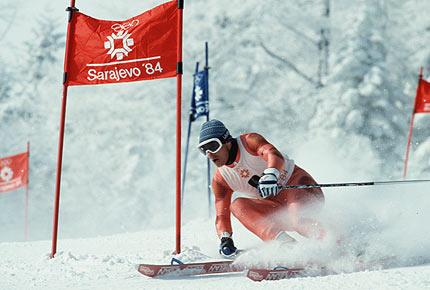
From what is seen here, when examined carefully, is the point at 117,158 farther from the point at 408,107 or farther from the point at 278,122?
the point at 408,107

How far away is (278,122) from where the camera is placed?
2194 cm

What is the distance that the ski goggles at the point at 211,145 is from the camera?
4.41 metres

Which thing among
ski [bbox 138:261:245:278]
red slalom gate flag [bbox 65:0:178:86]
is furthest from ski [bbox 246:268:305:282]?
red slalom gate flag [bbox 65:0:178:86]

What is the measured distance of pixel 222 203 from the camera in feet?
16.1

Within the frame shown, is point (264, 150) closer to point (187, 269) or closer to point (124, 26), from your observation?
point (187, 269)

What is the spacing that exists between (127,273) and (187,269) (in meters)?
0.44

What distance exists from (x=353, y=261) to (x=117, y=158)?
791 inches

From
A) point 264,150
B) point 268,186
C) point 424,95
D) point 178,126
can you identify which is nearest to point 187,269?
point 268,186

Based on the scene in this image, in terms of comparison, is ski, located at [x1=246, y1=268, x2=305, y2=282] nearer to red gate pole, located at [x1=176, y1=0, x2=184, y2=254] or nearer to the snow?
red gate pole, located at [x1=176, y1=0, x2=184, y2=254]

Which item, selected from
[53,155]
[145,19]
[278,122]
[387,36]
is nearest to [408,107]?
[387,36]

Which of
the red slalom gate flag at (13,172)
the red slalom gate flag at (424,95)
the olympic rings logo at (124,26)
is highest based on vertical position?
the red slalom gate flag at (424,95)

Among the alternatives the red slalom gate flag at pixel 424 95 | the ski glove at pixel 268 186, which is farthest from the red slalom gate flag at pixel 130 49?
the red slalom gate flag at pixel 424 95

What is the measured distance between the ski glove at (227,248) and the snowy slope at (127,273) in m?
0.17

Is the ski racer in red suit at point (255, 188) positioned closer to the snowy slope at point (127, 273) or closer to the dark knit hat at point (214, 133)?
the dark knit hat at point (214, 133)
